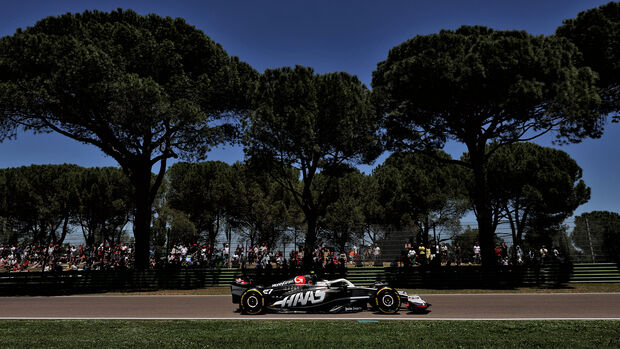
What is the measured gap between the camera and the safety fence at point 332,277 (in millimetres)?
15547

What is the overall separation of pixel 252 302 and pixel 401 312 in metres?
3.64

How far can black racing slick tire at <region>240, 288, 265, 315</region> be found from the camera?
9.27 metres

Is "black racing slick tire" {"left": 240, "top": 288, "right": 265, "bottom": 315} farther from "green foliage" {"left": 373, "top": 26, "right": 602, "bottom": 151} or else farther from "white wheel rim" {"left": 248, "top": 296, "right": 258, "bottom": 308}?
"green foliage" {"left": 373, "top": 26, "right": 602, "bottom": 151}

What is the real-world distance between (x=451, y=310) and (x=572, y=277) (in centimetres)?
991

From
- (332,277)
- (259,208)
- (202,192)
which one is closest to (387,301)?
(332,277)

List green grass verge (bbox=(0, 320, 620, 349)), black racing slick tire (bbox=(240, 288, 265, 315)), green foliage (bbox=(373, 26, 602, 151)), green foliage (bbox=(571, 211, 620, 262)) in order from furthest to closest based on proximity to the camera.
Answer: green foliage (bbox=(571, 211, 620, 262)) → green foliage (bbox=(373, 26, 602, 151)) → black racing slick tire (bbox=(240, 288, 265, 315)) → green grass verge (bbox=(0, 320, 620, 349))

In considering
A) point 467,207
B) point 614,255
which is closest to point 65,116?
point 614,255

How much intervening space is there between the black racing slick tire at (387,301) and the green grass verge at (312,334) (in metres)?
1.39

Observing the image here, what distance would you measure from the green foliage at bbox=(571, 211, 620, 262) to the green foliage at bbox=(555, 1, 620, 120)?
15.9ft

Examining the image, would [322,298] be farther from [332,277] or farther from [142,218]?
[142,218]

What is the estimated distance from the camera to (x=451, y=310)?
30.4 feet

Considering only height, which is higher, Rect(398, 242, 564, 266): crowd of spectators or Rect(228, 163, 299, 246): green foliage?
Rect(228, 163, 299, 246): green foliage

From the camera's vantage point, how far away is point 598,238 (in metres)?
17.1

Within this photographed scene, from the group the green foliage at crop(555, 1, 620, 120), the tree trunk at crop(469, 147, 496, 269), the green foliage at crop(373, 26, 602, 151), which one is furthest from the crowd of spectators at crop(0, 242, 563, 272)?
the green foliage at crop(555, 1, 620, 120)
